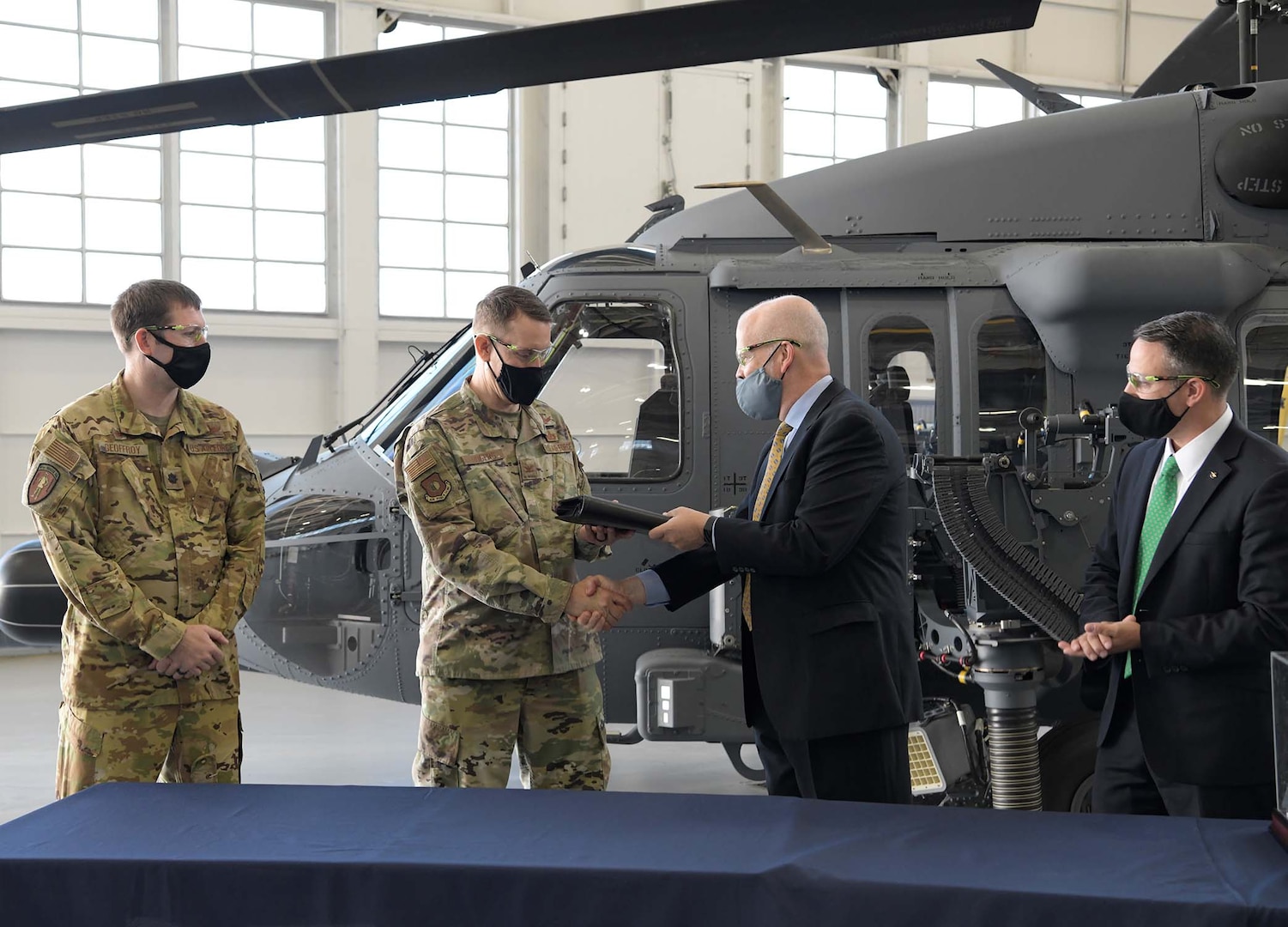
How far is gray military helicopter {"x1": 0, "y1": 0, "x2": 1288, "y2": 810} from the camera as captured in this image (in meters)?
4.11

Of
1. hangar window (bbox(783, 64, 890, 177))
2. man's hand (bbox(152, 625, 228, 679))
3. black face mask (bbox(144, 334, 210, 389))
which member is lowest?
man's hand (bbox(152, 625, 228, 679))

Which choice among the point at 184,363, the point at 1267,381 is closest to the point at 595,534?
the point at 184,363

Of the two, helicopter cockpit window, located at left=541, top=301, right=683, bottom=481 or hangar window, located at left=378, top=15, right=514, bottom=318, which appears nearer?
helicopter cockpit window, located at left=541, top=301, right=683, bottom=481

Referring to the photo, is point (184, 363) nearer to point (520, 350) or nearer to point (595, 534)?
point (520, 350)

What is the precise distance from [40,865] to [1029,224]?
4.16 metres

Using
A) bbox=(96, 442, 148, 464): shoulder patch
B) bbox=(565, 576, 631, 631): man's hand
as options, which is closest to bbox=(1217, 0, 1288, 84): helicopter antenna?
bbox=(565, 576, 631, 631): man's hand

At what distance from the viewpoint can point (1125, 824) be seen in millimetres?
2074

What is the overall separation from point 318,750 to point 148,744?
164 inches

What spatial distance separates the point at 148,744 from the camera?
2.89m

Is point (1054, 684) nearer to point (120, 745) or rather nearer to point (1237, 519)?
point (1237, 519)

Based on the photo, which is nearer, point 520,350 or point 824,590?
point 824,590

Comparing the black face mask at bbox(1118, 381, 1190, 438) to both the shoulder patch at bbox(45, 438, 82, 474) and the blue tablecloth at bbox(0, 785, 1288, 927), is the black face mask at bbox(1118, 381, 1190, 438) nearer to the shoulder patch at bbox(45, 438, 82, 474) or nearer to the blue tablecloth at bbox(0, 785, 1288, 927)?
the blue tablecloth at bbox(0, 785, 1288, 927)

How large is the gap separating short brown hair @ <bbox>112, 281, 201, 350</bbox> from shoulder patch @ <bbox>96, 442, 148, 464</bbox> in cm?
25

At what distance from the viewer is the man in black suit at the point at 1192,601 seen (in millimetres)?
2498
